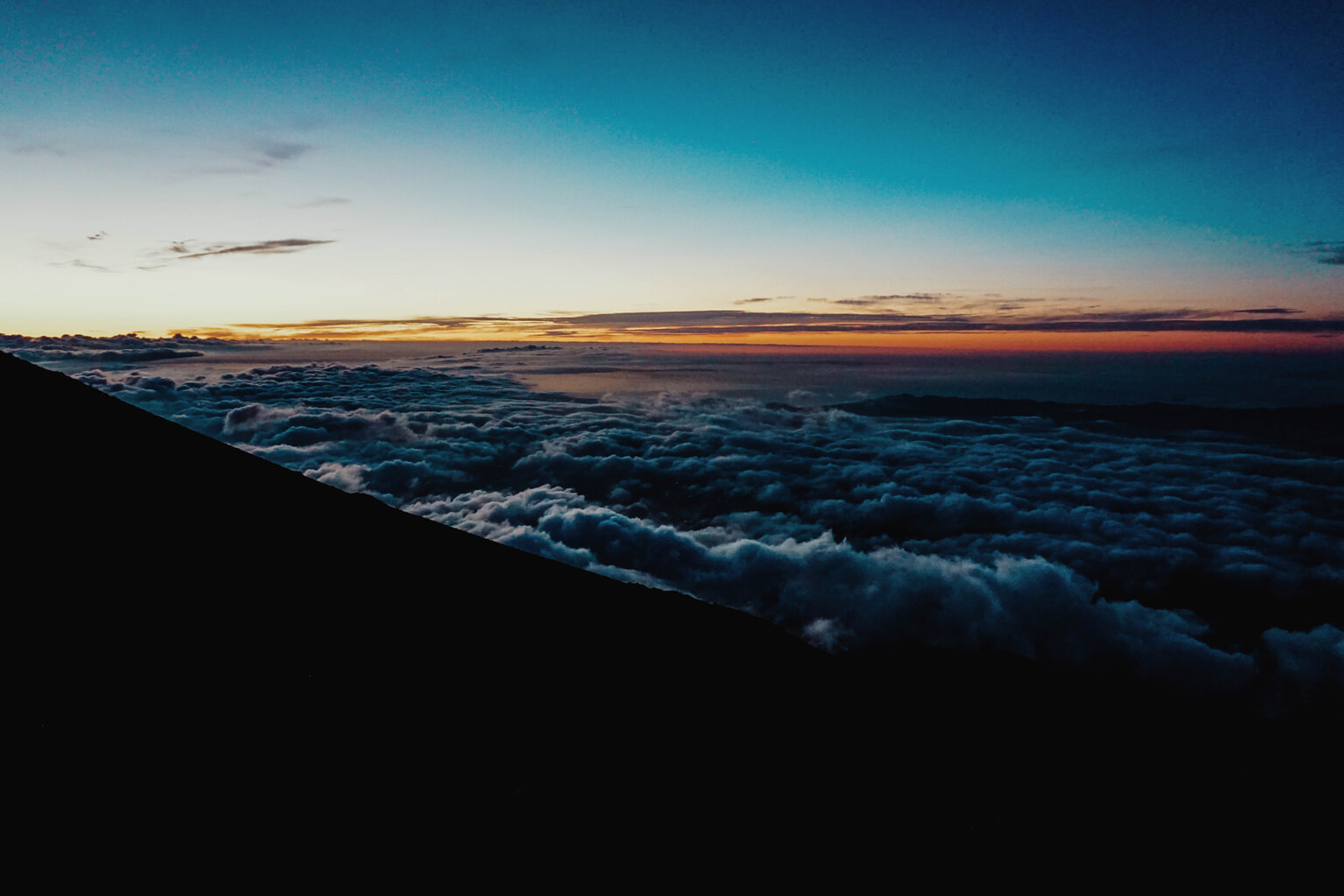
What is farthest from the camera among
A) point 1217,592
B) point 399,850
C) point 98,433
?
point 1217,592

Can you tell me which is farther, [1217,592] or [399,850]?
[1217,592]

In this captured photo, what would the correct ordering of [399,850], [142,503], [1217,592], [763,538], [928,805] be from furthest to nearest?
[763,538], [1217,592], [928,805], [142,503], [399,850]

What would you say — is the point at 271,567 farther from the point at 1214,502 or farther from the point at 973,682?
the point at 1214,502

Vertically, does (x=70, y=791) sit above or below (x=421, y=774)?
above

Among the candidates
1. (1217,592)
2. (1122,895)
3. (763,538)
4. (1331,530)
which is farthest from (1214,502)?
(1122,895)

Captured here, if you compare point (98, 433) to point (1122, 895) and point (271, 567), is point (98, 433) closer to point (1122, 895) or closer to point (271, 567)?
point (271, 567)

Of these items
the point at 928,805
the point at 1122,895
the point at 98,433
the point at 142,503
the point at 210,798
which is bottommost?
the point at 1122,895
